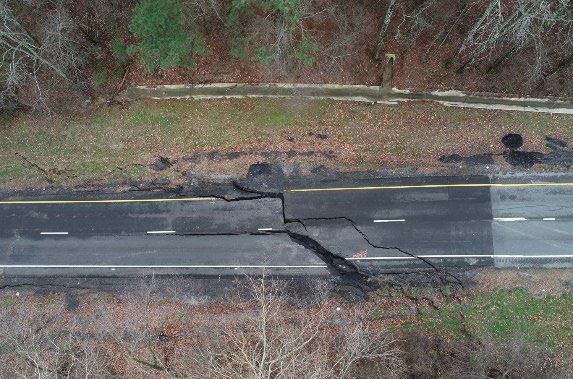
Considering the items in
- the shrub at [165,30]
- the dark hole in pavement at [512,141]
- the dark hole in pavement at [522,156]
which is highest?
the shrub at [165,30]

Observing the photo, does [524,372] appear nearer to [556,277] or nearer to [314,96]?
[556,277]

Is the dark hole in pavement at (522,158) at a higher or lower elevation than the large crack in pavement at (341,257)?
higher

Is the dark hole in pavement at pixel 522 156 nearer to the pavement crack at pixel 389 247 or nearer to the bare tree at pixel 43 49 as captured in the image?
the pavement crack at pixel 389 247

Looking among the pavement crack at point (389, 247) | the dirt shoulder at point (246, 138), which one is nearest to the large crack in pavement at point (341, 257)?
the pavement crack at point (389, 247)

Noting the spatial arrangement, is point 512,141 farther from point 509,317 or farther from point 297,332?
point 297,332

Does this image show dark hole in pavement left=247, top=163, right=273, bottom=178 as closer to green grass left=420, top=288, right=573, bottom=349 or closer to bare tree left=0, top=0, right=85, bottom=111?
bare tree left=0, top=0, right=85, bottom=111

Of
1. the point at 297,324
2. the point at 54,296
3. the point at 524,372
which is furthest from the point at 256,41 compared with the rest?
the point at 524,372

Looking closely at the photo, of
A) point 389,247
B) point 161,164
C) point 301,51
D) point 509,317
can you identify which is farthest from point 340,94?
point 509,317
